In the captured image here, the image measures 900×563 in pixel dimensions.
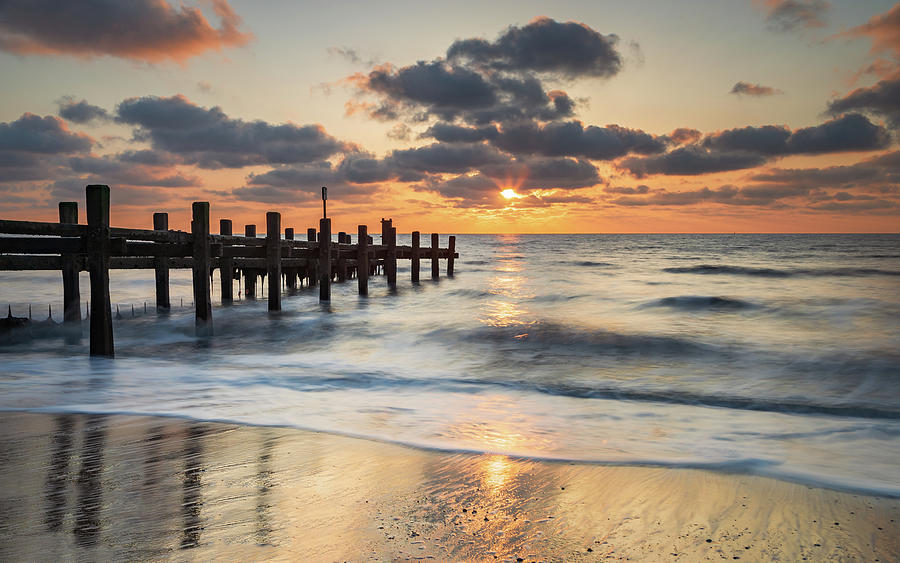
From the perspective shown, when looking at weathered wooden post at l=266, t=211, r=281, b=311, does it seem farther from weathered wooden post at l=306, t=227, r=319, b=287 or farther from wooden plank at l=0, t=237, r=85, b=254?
weathered wooden post at l=306, t=227, r=319, b=287

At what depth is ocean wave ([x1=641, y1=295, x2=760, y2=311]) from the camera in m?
18.4

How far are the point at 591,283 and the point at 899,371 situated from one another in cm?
1836

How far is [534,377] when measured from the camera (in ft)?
30.0

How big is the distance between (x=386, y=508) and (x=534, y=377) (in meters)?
6.07

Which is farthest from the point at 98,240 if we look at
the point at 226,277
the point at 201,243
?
the point at 226,277

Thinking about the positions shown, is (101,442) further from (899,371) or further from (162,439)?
(899,371)

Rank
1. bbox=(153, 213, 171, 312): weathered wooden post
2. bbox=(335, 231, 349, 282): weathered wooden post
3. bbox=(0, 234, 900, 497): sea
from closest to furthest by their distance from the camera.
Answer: bbox=(0, 234, 900, 497): sea → bbox=(153, 213, 171, 312): weathered wooden post → bbox=(335, 231, 349, 282): weathered wooden post

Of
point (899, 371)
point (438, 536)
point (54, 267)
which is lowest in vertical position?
point (899, 371)

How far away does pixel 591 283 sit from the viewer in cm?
2789

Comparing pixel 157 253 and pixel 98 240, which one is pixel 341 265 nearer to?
pixel 157 253

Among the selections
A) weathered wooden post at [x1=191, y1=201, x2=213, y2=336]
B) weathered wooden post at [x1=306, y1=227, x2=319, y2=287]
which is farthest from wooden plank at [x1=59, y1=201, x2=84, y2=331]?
weathered wooden post at [x1=306, y1=227, x2=319, y2=287]

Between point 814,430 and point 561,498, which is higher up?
point 561,498

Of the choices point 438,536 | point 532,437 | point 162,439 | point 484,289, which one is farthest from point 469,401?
point 484,289

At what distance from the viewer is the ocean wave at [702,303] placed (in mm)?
18438
